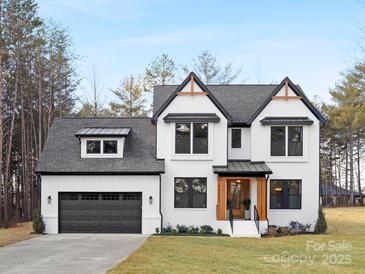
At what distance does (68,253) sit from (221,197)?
30.7ft

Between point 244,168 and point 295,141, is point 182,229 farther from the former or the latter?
point 295,141

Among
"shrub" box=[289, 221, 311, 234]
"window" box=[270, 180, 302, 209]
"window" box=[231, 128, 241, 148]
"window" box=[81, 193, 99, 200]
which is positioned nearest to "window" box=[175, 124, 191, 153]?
"window" box=[231, 128, 241, 148]

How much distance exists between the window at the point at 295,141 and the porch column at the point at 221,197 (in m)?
4.08

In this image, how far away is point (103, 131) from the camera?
24.0 meters

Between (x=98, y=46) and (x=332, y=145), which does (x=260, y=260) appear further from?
(x=332, y=145)

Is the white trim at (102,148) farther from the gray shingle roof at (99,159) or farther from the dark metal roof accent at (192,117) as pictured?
the dark metal roof accent at (192,117)

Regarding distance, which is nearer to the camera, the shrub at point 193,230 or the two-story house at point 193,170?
the shrub at point 193,230

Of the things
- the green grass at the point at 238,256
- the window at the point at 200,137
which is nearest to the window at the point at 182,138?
the window at the point at 200,137

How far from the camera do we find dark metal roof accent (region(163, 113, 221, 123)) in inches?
904

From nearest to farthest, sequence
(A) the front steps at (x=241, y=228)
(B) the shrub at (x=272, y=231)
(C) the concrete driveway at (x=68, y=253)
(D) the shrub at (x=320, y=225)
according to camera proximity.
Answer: (C) the concrete driveway at (x=68, y=253), (A) the front steps at (x=241, y=228), (B) the shrub at (x=272, y=231), (D) the shrub at (x=320, y=225)

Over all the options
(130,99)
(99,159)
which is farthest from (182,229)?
(130,99)

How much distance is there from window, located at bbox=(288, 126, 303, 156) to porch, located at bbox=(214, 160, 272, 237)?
1.74 metres

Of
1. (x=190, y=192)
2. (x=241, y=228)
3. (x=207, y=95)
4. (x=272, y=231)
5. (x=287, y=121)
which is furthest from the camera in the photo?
(x=207, y=95)

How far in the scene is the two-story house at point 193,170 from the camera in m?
22.6
